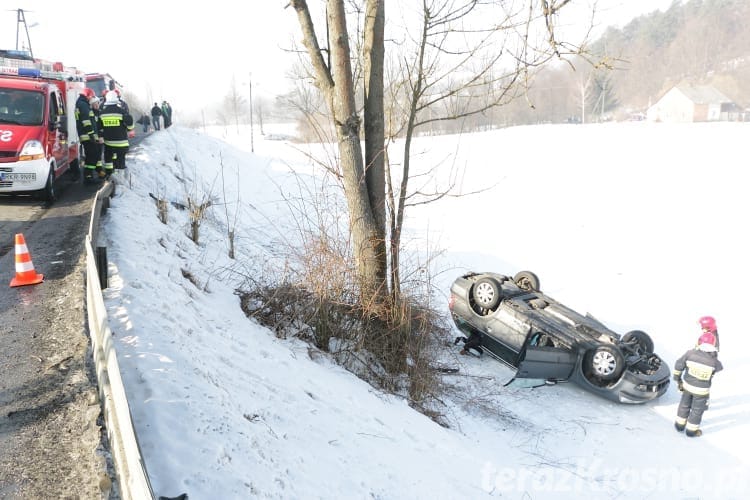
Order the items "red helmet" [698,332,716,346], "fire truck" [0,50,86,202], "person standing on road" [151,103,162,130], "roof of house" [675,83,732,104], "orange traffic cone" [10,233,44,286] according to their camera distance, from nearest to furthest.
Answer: "orange traffic cone" [10,233,44,286], "red helmet" [698,332,716,346], "fire truck" [0,50,86,202], "person standing on road" [151,103,162,130], "roof of house" [675,83,732,104]

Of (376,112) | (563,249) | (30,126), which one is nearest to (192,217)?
(30,126)

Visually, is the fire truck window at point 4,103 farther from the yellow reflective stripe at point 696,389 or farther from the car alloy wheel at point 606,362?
the yellow reflective stripe at point 696,389

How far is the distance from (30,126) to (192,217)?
10.9ft

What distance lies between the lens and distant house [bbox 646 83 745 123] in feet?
206

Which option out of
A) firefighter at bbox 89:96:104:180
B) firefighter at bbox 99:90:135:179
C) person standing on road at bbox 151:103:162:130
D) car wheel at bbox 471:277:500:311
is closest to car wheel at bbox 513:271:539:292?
car wheel at bbox 471:277:500:311

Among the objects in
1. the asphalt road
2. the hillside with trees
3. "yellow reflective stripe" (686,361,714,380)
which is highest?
the hillside with trees

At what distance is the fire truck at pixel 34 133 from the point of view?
845 centimetres

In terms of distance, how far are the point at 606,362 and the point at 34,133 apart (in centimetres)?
1028

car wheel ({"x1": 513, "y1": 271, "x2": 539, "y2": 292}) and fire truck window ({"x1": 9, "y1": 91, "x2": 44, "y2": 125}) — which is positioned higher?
fire truck window ({"x1": 9, "y1": 91, "x2": 44, "y2": 125})

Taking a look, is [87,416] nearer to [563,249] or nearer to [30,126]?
[30,126]

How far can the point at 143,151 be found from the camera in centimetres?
1513

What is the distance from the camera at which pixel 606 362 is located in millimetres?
7344

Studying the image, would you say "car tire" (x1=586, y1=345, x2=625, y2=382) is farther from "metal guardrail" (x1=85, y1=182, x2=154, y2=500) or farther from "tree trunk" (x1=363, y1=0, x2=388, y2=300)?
"metal guardrail" (x1=85, y1=182, x2=154, y2=500)

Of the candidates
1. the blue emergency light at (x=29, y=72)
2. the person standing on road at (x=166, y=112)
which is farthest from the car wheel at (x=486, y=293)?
the person standing on road at (x=166, y=112)
